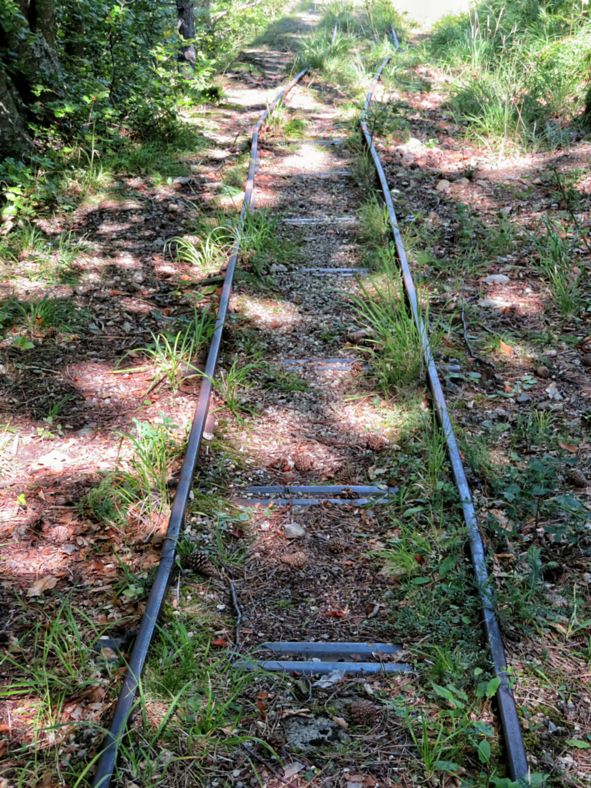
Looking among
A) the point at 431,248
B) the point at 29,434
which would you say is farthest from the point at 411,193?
the point at 29,434

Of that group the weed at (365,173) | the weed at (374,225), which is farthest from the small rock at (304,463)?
the weed at (365,173)

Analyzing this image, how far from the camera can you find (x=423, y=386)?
447 centimetres

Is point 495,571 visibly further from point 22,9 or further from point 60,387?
point 22,9

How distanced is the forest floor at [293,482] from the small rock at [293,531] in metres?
0.02

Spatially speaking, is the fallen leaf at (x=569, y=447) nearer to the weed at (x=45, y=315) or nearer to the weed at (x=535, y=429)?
the weed at (x=535, y=429)

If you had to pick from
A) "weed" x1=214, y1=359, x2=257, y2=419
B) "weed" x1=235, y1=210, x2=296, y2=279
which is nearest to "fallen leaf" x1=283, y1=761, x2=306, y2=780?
"weed" x1=214, y1=359, x2=257, y2=419

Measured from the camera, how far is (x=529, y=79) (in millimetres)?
9125

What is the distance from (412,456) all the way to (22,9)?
6304mm

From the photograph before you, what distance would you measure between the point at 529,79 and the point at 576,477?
23.5 feet

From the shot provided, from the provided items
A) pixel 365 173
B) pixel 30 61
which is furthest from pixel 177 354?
pixel 30 61

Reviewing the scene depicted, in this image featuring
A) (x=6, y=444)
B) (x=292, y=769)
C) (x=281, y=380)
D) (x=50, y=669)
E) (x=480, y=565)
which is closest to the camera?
(x=292, y=769)

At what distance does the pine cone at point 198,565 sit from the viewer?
129 inches

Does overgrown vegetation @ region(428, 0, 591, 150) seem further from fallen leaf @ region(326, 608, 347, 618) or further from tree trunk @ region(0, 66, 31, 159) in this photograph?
fallen leaf @ region(326, 608, 347, 618)

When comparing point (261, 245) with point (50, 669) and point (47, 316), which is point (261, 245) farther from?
point (50, 669)
